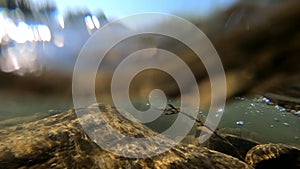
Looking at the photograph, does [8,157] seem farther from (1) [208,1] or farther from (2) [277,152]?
(2) [277,152]

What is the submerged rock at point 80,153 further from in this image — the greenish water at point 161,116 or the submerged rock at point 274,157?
the submerged rock at point 274,157

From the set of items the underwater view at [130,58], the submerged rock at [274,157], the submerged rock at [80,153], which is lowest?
the submerged rock at [274,157]

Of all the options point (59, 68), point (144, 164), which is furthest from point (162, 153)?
point (59, 68)

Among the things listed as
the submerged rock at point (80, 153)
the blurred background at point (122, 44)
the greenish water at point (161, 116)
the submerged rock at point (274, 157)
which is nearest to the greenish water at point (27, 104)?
the greenish water at point (161, 116)

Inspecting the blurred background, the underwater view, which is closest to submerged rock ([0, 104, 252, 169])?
the underwater view

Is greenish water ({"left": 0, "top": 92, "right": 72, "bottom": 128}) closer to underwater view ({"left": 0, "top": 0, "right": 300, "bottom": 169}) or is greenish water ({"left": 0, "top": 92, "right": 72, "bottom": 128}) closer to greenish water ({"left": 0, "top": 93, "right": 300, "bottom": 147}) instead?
greenish water ({"left": 0, "top": 93, "right": 300, "bottom": 147})

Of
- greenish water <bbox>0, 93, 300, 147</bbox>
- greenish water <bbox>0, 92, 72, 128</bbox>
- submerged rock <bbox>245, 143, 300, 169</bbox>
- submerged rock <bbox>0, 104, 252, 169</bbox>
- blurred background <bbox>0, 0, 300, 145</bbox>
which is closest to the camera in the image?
blurred background <bbox>0, 0, 300, 145</bbox>
